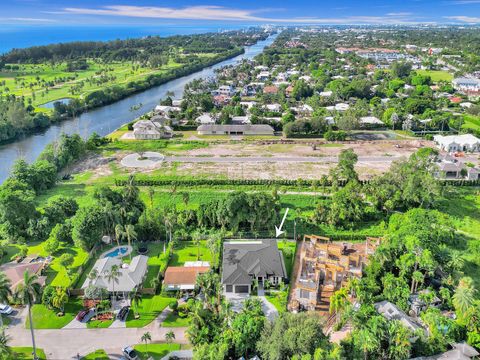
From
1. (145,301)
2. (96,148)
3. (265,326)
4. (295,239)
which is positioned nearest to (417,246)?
(295,239)

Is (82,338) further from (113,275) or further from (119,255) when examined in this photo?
(119,255)

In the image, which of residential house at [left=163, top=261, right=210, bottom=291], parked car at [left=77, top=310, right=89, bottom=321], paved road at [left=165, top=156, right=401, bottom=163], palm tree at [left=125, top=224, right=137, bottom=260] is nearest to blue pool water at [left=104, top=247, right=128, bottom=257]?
palm tree at [left=125, top=224, right=137, bottom=260]

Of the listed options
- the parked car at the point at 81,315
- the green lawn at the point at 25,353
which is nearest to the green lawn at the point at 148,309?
the parked car at the point at 81,315

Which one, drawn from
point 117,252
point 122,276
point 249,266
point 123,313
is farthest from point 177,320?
point 117,252

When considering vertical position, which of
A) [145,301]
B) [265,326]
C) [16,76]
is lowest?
[145,301]

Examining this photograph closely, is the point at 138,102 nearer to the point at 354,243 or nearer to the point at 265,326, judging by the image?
the point at 354,243

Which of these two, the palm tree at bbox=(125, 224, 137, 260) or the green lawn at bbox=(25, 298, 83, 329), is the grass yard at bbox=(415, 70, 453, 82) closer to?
the palm tree at bbox=(125, 224, 137, 260)

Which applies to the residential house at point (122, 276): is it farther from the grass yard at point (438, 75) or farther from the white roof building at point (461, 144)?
the grass yard at point (438, 75)
